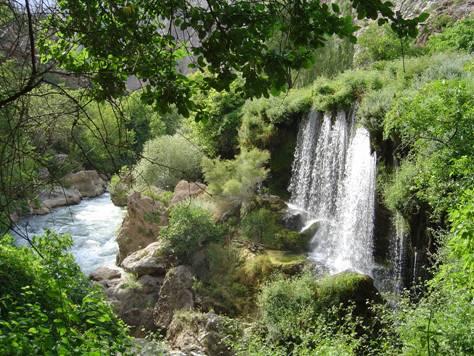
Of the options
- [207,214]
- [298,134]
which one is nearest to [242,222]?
[207,214]

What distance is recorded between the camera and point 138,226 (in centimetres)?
1568

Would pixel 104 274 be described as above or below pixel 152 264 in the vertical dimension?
below

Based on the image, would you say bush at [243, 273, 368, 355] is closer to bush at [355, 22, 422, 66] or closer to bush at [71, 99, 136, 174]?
bush at [71, 99, 136, 174]

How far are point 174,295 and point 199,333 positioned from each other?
6.47 ft

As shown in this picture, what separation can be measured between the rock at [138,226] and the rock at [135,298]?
1.92 meters

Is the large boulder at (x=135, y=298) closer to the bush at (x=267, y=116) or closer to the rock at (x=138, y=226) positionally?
the rock at (x=138, y=226)

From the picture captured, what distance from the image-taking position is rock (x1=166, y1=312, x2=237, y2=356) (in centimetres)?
990

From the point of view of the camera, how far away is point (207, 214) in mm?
13445

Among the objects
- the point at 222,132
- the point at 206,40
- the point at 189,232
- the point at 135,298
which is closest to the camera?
the point at 206,40

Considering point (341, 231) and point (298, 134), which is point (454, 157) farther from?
point (298, 134)

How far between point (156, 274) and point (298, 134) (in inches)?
266

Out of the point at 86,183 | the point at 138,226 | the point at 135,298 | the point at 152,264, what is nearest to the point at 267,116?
the point at 138,226

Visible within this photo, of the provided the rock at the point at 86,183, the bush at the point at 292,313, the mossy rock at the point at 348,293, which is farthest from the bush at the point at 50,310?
the rock at the point at 86,183

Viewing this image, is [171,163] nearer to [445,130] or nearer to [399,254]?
[399,254]
